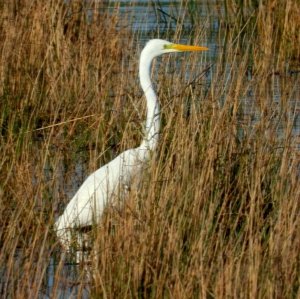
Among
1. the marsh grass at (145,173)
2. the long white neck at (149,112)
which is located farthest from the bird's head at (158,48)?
the marsh grass at (145,173)

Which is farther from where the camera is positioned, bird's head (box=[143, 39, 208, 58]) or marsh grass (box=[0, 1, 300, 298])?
bird's head (box=[143, 39, 208, 58])

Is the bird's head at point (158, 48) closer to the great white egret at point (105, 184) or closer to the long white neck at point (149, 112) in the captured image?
the long white neck at point (149, 112)

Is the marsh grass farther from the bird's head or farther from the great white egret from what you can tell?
the bird's head

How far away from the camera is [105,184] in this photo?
17.7ft

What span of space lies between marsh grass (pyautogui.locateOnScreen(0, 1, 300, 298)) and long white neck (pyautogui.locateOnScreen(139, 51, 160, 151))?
77mm

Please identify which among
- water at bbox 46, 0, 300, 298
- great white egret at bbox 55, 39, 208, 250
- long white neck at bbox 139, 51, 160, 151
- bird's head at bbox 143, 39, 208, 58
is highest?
water at bbox 46, 0, 300, 298

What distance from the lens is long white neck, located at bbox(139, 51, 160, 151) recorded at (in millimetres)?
5539

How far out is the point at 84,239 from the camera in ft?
16.7

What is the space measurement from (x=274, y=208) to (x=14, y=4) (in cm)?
378

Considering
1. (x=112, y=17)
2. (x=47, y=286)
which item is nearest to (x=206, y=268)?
(x=47, y=286)

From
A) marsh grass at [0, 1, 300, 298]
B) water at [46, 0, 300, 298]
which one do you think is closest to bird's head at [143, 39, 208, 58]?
marsh grass at [0, 1, 300, 298]

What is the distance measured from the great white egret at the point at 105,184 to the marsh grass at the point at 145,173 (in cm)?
7

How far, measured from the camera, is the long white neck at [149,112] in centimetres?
554

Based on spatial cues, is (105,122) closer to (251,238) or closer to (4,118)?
(4,118)
